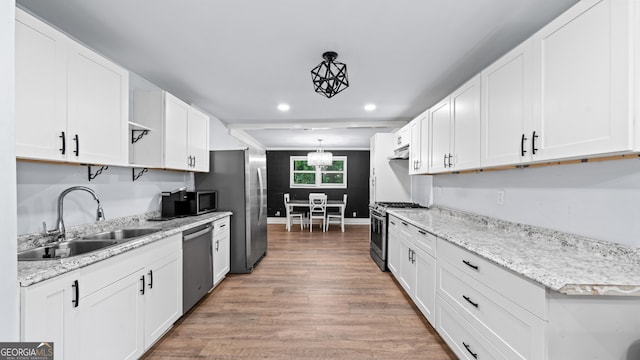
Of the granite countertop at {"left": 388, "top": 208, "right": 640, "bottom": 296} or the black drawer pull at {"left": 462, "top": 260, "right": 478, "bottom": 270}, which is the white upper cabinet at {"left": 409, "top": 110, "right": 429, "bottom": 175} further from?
the black drawer pull at {"left": 462, "top": 260, "right": 478, "bottom": 270}

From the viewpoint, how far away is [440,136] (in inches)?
111

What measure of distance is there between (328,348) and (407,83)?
9.22 ft

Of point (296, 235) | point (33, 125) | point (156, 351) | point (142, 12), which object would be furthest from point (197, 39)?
point (296, 235)

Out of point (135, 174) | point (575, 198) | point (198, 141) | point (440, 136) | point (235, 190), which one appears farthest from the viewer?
point (235, 190)

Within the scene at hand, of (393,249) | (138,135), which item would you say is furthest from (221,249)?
(393,249)

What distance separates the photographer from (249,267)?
3648 millimetres

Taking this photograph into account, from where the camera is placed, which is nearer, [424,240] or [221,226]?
[424,240]

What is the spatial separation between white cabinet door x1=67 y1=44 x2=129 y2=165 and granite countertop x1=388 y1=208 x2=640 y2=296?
99.5 inches

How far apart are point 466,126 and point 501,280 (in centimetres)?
142

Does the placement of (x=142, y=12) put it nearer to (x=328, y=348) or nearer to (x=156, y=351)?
(x=156, y=351)

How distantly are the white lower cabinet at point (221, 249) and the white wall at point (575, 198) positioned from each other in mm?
2905

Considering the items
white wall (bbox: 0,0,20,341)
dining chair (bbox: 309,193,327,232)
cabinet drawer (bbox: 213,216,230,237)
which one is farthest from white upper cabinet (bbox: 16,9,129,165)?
dining chair (bbox: 309,193,327,232)

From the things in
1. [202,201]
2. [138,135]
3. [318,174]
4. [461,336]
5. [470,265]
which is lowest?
[461,336]

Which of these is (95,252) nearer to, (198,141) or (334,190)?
(198,141)
